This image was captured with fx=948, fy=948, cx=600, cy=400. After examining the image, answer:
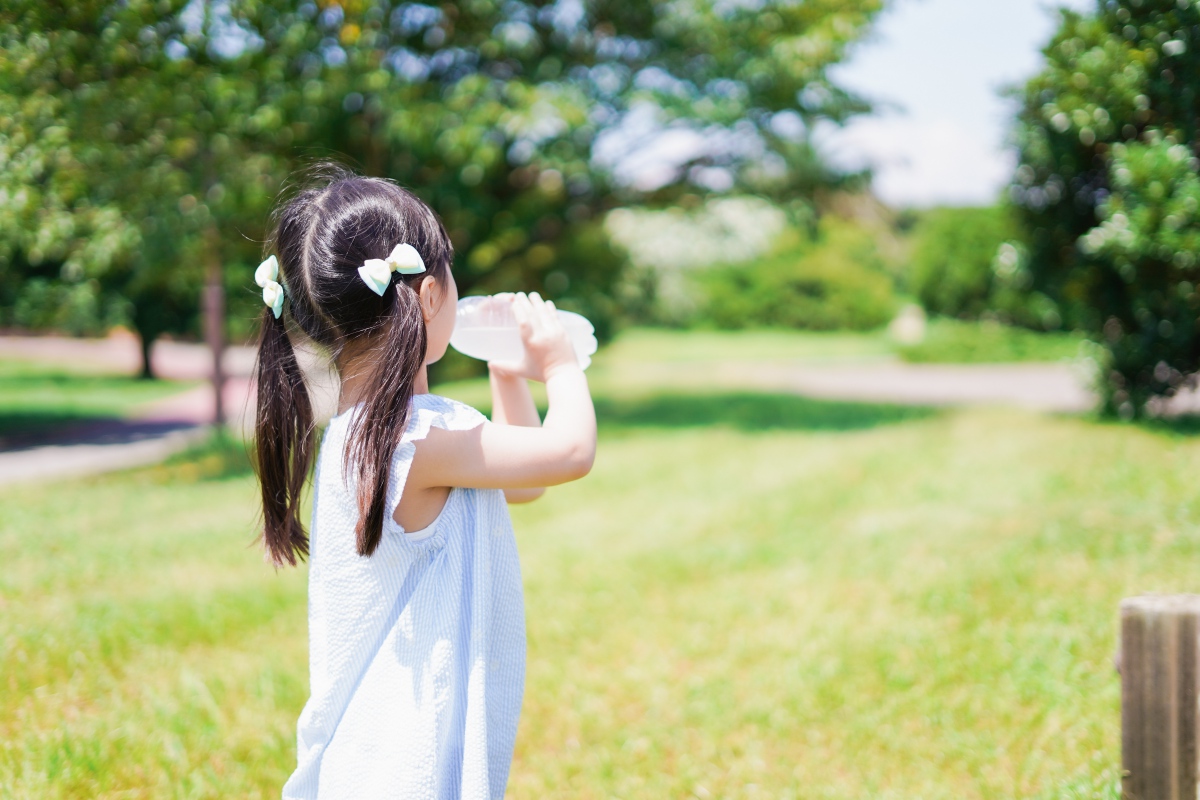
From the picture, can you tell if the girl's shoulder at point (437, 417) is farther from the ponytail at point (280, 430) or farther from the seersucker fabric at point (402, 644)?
the ponytail at point (280, 430)

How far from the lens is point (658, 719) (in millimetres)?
3432

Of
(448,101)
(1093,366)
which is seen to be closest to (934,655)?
(1093,366)

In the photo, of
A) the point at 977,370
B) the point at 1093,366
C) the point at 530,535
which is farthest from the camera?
the point at 977,370

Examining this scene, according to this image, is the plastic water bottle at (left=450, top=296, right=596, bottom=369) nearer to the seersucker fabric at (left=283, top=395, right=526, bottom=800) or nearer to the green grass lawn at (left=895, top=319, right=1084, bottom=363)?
the seersucker fabric at (left=283, top=395, right=526, bottom=800)

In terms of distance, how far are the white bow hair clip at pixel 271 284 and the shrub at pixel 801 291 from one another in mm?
33073

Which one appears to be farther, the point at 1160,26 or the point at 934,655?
the point at 1160,26

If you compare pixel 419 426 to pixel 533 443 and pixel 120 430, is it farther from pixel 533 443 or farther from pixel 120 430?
pixel 120 430

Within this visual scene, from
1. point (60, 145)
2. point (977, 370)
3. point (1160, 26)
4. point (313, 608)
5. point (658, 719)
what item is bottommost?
point (977, 370)

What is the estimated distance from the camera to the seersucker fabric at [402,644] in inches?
58.7

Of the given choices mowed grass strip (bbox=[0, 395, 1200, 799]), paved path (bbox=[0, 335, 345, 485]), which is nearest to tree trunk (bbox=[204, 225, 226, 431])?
paved path (bbox=[0, 335, 345, 485])

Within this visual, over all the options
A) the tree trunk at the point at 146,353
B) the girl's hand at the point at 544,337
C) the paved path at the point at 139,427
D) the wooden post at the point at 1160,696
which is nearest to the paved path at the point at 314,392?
the paved path at the point at 139,427

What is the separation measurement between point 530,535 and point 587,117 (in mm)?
5709

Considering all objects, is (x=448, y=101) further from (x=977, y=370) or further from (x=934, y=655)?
(x=977, y=370)

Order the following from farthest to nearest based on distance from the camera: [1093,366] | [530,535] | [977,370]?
[977,370], [1093,366], [530,535]
